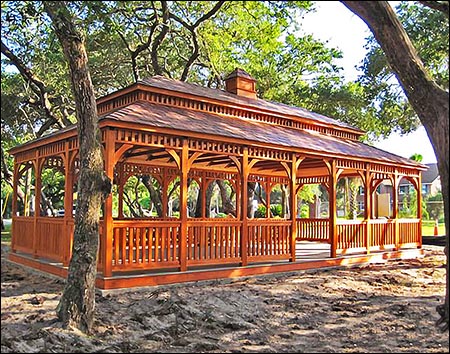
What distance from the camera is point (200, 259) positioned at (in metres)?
11.1

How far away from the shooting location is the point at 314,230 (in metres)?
18.1

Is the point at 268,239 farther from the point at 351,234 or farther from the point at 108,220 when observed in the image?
the point at 108,220

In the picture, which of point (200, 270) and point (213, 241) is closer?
point (200, 270)

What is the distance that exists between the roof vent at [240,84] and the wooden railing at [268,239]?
6590 mm

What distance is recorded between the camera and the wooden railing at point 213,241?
11086mm

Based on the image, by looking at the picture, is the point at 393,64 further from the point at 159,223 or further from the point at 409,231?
the point at 409,231

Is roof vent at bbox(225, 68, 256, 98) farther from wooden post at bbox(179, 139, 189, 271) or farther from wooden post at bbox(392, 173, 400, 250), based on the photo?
wooden post at bbox(179, 139, 189, 271)

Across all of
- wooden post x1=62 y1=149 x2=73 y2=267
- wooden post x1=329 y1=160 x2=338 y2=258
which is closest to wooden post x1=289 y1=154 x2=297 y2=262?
wooden post x1=329 y1=160 x2=338 y2=258

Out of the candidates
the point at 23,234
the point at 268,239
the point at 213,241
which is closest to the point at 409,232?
the point at 268,239

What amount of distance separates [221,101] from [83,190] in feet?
26.1

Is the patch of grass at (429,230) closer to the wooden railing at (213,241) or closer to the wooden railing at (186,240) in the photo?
the wooden railing at (186,240)

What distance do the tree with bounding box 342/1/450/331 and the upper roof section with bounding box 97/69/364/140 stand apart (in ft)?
23.5

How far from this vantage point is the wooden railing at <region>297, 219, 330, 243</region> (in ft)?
57.8

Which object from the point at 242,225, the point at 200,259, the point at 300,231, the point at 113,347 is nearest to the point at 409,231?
the point at 300,231
